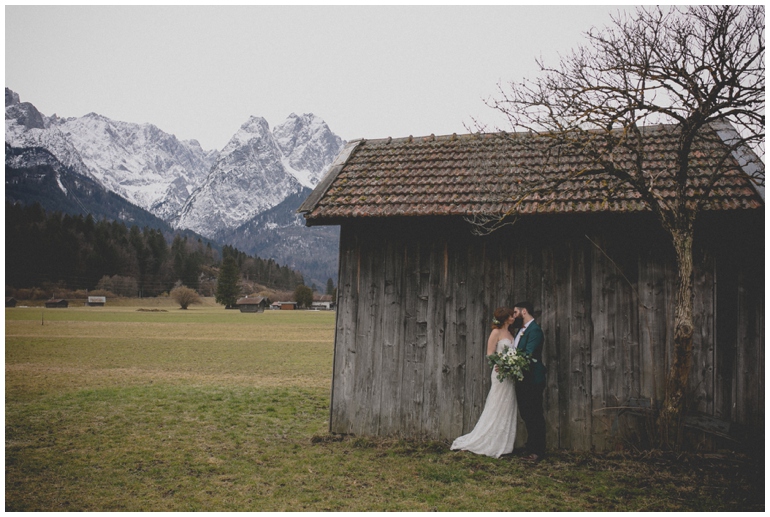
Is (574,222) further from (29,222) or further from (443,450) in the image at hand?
(29,222)

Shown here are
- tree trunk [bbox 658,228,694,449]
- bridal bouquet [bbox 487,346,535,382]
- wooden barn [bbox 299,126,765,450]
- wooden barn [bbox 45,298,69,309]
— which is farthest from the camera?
wooden barn [bbox 45,298,69,309]

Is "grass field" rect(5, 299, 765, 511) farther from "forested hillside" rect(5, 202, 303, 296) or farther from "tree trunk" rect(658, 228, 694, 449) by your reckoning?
"forested hillside" rect(5, 202, 303, 296)

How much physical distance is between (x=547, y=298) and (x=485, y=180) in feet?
7.07

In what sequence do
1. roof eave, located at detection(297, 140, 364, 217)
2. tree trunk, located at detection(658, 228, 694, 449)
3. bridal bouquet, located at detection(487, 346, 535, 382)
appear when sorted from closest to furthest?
tree trunk, located at detection(658, 228, 694, 449) → bridal bouquet, located at detection(487, 346, 535, 382) → roof eave, located at detection(297, 140, 364, 217)

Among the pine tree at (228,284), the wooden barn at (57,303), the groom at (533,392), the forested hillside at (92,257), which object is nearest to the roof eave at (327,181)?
the groom at (533,392)

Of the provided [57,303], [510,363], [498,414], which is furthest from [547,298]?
[57,303]

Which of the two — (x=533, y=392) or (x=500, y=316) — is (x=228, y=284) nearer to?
(x=500, y=316)

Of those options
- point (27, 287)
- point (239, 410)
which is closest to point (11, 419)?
point (239, 410)

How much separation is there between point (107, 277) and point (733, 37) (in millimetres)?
140633

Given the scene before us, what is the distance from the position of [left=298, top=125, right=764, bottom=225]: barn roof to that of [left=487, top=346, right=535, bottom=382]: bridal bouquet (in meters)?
2.06

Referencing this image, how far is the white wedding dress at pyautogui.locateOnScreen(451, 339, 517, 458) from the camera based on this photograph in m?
8.12

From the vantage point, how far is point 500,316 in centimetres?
824

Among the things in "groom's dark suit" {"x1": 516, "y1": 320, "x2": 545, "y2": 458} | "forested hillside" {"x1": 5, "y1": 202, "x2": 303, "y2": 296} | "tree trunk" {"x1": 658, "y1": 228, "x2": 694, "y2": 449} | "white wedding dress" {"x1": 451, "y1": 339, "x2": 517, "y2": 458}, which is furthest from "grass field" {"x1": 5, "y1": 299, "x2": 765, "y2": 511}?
"forested hillside" {"x1": 5, "y1": 202, "x2": 303, "y2": 296}

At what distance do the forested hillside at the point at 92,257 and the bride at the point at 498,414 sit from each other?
117161 mm
